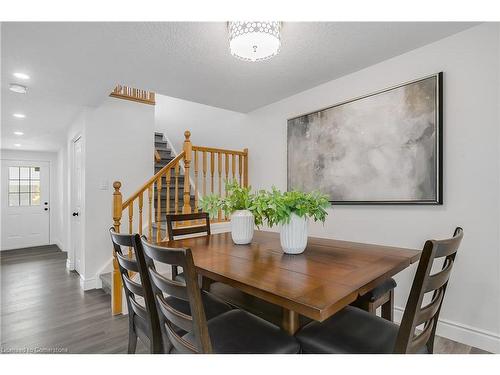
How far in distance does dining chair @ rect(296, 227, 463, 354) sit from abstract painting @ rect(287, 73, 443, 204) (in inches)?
46.0

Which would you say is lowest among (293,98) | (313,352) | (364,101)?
(313,352)

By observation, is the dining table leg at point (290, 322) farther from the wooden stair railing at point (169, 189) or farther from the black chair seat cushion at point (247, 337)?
the wooden stair railing at point (169, 189)

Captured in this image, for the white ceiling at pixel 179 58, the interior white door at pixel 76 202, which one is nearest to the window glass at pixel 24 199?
the interior white door at pixel 76 202

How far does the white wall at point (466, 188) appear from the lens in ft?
6.08

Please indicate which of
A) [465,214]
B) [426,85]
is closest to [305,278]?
[465,214]

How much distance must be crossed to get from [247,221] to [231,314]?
0.60 meters

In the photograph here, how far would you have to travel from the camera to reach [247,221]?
178 cm

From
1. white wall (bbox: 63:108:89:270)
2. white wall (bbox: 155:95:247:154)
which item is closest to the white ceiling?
white wall (bbox: 63:108:89:270)

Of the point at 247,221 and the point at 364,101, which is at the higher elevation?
the point at 364,101

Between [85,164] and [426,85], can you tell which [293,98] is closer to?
[426,85]

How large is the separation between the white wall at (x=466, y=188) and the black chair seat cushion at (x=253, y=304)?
141cm

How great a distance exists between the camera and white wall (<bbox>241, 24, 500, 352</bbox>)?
1854 millimetres

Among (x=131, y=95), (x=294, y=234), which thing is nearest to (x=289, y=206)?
(x=294, y=234)

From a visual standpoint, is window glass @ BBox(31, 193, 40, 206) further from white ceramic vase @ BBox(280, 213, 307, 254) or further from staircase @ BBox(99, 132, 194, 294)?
white ceramic vase @ BBox(280, 213, 307, 254)
